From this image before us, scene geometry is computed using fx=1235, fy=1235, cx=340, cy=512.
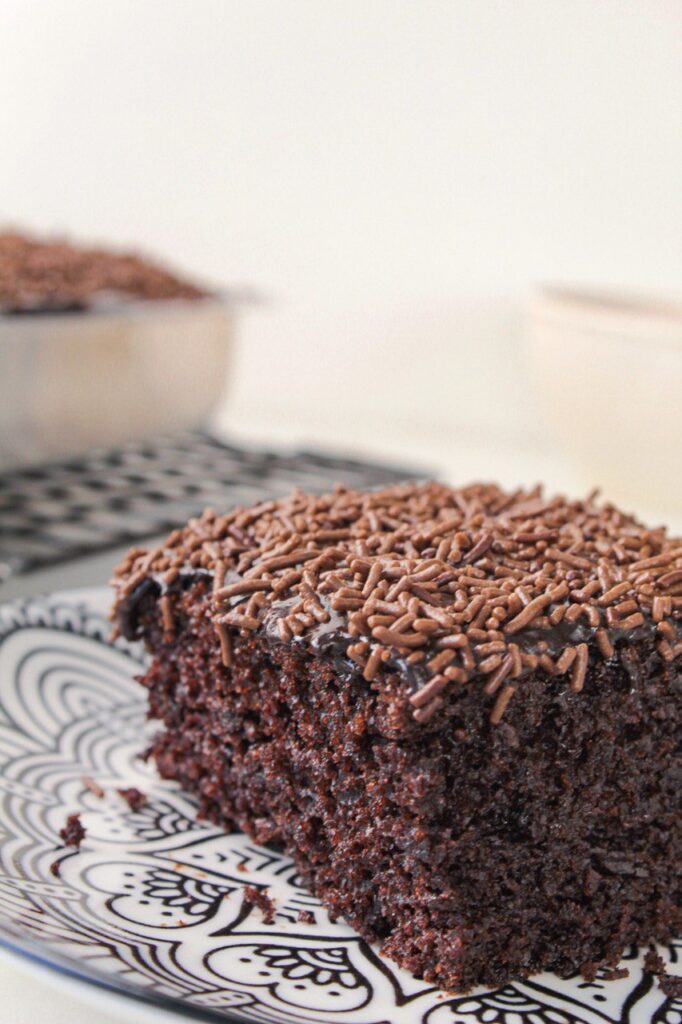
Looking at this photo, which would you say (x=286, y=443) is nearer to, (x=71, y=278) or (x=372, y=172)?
(x=372, y=172)

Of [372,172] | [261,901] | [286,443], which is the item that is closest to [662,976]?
[261,901]

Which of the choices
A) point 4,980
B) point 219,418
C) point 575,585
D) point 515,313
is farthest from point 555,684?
point 219,418

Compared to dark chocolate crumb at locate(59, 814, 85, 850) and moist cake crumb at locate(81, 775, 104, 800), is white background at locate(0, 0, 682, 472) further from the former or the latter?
dark chocolate crumb at locate(59, 814, 85, 850)

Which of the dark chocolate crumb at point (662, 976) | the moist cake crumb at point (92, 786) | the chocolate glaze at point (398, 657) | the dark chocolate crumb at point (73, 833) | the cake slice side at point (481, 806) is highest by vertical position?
the chocolate glaze at point (398, 657)

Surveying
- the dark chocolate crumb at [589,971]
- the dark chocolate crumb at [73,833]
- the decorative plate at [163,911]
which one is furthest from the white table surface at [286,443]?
the dark chocolate crumb at [589,971]

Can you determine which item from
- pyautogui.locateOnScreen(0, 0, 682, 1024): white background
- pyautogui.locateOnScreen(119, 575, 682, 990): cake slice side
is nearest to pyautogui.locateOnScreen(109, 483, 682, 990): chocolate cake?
pyautogui.locateOnScreen(119, 575, 682, 990): cake slice side

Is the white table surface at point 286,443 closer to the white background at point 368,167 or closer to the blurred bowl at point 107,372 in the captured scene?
the white background at point 368,167

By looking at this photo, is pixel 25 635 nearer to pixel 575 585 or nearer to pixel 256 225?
pixel 575 585

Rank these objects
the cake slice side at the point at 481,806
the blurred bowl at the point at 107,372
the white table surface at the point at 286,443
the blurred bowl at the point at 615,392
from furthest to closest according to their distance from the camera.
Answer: the blurred bowl at the point at 615,392 → the blurred bowl at the point at 107,372 → the cake slice side at the point at 481,806 → the white table surface at the point at 286,443
